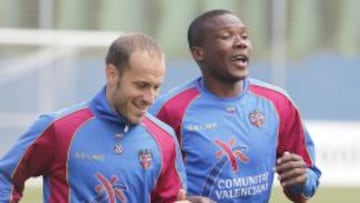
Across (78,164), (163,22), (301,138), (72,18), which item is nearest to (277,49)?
(163,22)

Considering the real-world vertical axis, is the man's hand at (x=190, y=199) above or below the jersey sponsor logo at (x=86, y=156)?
below

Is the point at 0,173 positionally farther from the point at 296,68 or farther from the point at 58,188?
the point at 296,68

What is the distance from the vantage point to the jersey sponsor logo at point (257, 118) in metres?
5.54

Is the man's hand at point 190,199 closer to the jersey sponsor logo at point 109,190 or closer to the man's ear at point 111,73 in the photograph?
the jersey sponsor logo at point 109,190

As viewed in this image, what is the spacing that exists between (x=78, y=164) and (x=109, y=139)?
0.16 m

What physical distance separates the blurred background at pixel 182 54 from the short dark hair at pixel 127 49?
10.0m

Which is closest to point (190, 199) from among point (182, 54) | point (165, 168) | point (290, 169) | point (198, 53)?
point (165, 168)

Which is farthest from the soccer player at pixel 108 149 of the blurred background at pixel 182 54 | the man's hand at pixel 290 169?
the blurred background at pixel 182 54

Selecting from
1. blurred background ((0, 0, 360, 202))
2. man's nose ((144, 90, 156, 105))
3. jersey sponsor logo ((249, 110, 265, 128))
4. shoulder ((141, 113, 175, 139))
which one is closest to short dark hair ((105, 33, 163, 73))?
man's nose ((144, 90, 156, 105))

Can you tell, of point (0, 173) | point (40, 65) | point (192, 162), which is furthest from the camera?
point (40, 65)

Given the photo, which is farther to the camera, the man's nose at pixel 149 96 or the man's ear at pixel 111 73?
the man's ear at pixel 111 73

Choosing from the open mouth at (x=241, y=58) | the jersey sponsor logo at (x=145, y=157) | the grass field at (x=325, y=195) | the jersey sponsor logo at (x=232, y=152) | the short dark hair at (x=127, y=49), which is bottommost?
the grass field at (x=325, y=195)

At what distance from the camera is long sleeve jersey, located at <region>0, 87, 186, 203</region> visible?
183 inches

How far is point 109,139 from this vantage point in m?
4.73
